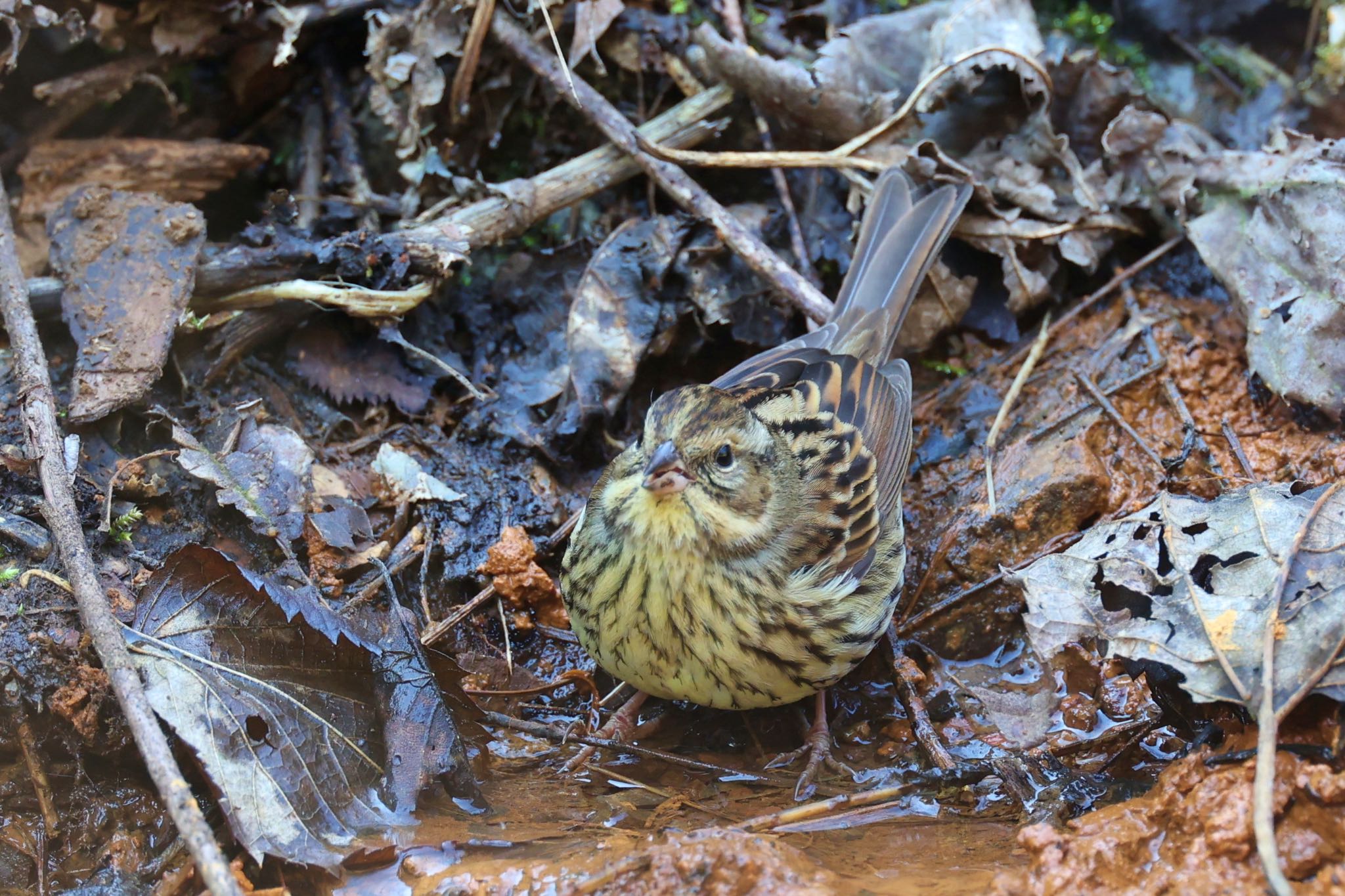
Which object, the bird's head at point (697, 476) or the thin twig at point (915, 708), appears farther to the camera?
the thin twig at point (915, 708)

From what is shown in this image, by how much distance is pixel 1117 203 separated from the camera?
4867mm

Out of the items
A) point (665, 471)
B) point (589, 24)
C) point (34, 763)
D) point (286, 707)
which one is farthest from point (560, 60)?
point (34, 763)

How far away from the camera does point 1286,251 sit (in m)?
4.30

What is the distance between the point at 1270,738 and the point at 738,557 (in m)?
1.49

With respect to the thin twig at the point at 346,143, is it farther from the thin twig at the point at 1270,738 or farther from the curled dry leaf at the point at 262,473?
the thin twig at the point at 1270,738

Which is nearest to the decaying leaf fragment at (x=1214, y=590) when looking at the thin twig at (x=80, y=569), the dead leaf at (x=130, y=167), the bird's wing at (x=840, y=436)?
the bird's wing at (x=840, y=436)

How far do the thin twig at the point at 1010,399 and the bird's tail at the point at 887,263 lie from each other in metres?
0.52

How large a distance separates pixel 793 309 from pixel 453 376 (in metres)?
1.46

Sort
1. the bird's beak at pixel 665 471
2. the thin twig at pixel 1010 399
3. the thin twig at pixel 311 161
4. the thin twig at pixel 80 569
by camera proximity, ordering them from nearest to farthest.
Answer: the thin twig at pixel 80 569 < the bird's beak at pixel 665 471 < the thin twig at pixel 1010 399 < the thin twig at pixel 311 161

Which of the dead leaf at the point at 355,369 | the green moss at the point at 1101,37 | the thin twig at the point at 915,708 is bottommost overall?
the thin twig at the point at 915,708

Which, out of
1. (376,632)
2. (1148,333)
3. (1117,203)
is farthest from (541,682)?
(1117,203)

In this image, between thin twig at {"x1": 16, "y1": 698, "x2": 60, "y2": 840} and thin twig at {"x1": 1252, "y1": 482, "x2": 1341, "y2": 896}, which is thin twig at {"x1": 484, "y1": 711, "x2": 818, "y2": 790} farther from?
thin twig at {"x1": 1252, "y1": 482, "x2": 1341, "y2": 896}

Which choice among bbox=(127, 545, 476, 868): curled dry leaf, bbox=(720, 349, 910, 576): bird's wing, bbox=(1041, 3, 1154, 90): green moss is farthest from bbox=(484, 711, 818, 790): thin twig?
bbox=(1041, 3, 1154, 90): green moss

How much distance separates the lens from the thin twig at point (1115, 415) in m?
4.14
